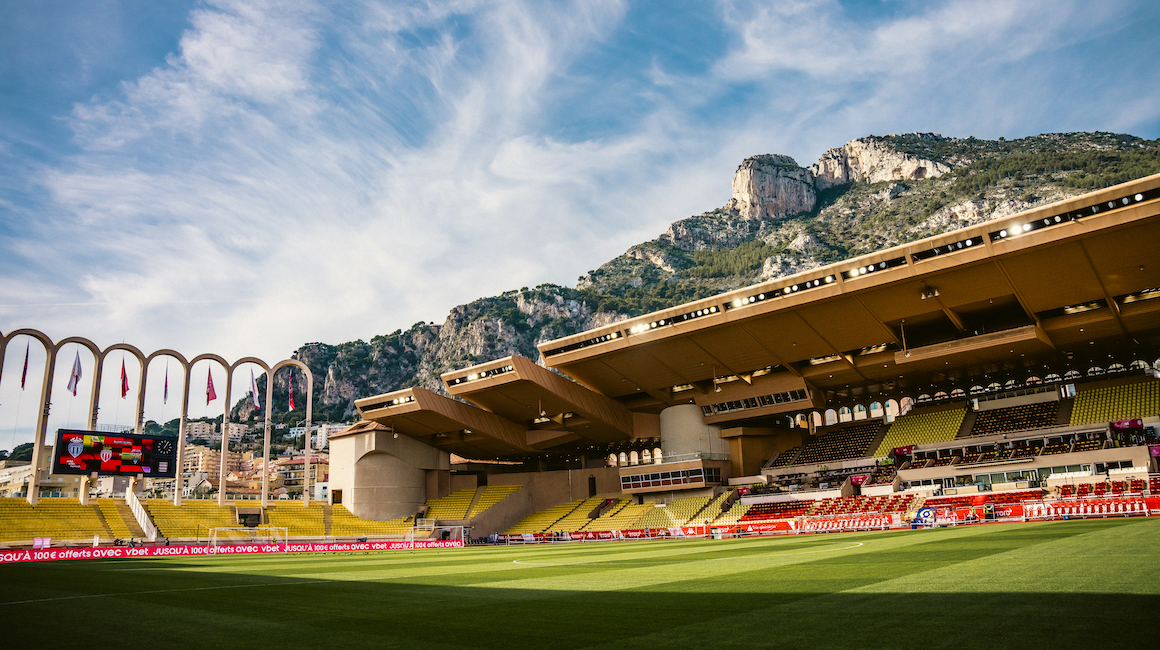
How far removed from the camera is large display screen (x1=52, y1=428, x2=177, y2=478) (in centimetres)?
4753

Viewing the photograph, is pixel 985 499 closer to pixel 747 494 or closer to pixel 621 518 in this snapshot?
pixel 747 494

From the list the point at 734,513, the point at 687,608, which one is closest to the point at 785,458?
the point at 734,513

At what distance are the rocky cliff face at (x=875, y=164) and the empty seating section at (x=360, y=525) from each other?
5894 inches

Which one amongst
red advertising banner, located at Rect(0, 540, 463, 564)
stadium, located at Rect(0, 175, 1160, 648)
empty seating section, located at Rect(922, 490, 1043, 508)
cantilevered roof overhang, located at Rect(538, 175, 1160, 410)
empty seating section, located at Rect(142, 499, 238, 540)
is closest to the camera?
stadium, located at Rect(0, 175, 1160, 648)

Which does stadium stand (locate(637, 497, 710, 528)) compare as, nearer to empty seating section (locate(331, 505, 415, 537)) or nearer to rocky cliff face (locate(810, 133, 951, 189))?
empty seating section (locate(331, 505, 415, 537))

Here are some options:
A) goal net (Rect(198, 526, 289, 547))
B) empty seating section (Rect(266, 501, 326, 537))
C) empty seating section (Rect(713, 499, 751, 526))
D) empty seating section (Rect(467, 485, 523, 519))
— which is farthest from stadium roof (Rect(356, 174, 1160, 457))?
goal net (Rect(198, 526, 289, 547))

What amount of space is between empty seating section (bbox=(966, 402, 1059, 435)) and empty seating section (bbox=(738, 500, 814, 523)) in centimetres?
1466

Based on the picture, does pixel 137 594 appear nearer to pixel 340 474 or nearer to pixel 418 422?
pixel 418 422

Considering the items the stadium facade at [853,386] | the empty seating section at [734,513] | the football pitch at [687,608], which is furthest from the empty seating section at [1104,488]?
the football pitch at [687,608]

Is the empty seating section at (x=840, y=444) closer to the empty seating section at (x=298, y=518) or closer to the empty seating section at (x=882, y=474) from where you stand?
the empty seating section at (x=882, y=474)

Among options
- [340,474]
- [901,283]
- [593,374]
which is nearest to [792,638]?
[901,283]

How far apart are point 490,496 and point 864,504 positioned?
131 feet

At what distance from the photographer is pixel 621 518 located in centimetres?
6425

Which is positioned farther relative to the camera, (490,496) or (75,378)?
(490,496)
